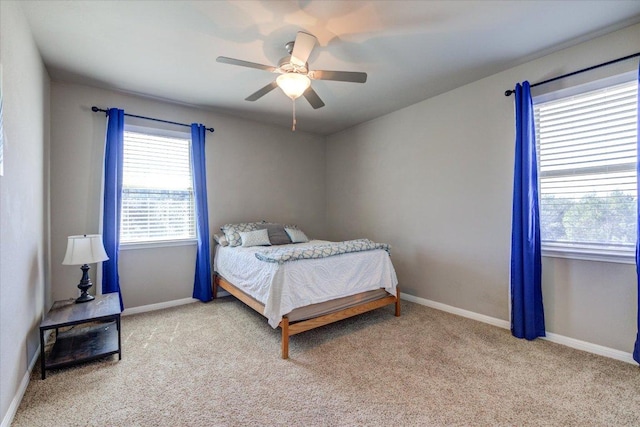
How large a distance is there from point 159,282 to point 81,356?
1.39 metres

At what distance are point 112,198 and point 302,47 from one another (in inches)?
105

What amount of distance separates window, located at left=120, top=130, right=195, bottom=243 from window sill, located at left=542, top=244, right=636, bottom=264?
4.10 meters

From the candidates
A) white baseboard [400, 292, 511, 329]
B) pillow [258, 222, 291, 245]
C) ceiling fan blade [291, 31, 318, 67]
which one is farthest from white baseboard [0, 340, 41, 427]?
white baseboard [400, 292, 511, 329]

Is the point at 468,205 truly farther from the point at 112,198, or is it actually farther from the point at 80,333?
the point at 80,333

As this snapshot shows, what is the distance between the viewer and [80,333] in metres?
2.71

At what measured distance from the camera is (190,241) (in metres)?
3.86

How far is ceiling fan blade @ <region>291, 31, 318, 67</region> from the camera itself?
2027 mm

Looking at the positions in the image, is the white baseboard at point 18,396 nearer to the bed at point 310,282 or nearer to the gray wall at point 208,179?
the gray wall at point 208,179

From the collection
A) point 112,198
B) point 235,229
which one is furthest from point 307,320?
Answer: point 112,198

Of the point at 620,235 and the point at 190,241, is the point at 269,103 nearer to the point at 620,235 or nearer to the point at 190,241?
the point at 190,241

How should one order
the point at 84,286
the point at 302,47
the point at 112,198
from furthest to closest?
1. the point at 112,198
2. the point at 84,286
3. the point at 302,47

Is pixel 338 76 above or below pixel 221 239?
above

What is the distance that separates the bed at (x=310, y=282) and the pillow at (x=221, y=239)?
21cm

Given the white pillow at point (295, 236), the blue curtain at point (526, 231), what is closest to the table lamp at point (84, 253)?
the white pillow at point (295, 236)
